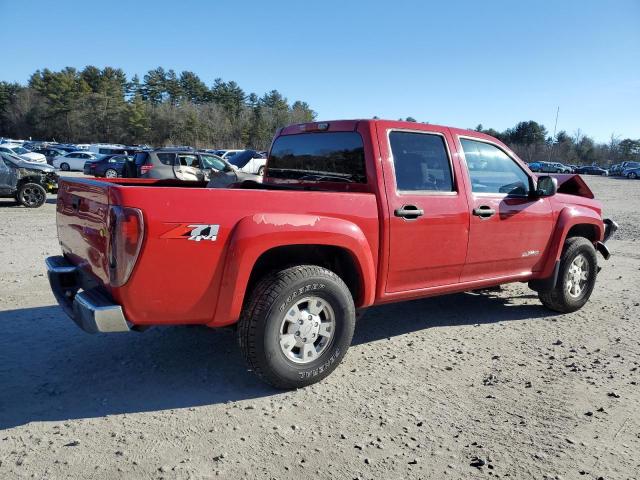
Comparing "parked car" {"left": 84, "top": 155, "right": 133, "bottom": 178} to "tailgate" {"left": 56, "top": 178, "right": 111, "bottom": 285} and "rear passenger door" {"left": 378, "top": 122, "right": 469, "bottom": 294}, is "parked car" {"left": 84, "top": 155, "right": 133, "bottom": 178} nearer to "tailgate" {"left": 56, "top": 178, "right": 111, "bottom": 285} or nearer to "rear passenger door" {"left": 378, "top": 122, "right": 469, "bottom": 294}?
"tailgate" {"left": 56, "top": 178, "right": 111, "bottom": 285}

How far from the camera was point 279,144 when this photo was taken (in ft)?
15.7

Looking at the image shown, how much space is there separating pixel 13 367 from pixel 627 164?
221 ft

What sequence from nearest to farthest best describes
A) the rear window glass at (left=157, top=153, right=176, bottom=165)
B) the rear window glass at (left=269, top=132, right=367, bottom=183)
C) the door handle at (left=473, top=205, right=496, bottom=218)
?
the rear window glass at (left=269, top=132, right=367, bottom=183) → the door handle at (left=473, top=205, right=496, bottom=218) → the rear window glass at (left=157, top=153, right=176, bottom=165)

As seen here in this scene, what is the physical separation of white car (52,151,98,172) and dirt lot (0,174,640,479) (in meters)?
36.0

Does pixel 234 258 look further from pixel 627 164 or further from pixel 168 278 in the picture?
pixel 627 164

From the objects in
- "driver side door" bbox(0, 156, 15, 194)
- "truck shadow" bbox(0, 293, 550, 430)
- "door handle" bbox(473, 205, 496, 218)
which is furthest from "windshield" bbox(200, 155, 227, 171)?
"door handle" bbox(473, 205, 496, 218)

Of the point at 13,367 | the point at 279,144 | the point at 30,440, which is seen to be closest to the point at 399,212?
the point at 279,144

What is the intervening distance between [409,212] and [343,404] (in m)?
1.52

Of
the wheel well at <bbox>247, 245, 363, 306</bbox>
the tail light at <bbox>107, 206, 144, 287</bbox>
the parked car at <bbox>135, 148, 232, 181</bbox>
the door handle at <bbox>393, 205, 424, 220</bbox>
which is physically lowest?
the wheel well at <bbox>247, 245, 363, 306</bbox>

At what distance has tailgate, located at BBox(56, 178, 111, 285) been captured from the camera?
2.91m

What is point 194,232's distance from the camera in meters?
2.83

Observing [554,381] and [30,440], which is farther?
[554,381]

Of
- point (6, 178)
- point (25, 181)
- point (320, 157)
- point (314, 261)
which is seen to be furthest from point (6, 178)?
point (314, 261)

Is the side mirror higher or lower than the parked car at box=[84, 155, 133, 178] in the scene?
higher
